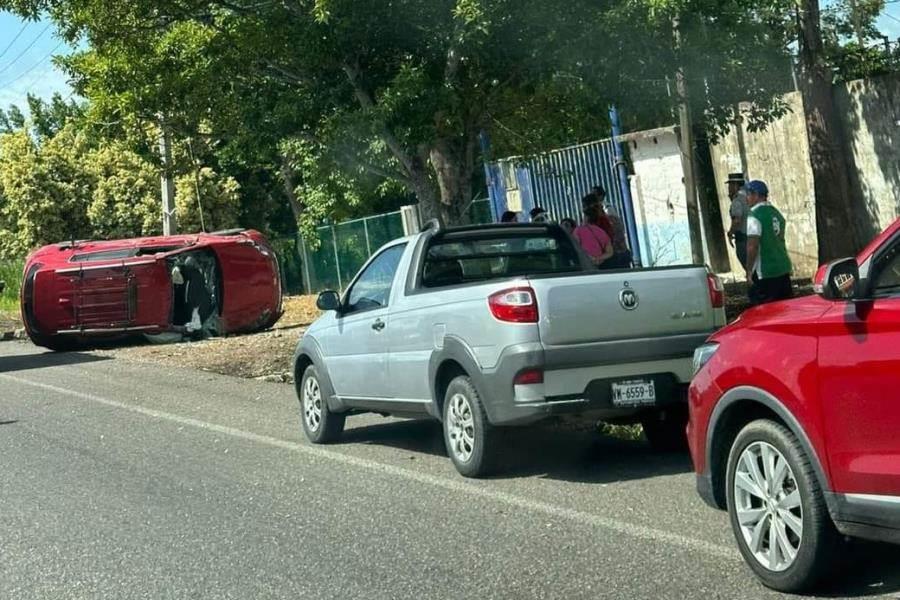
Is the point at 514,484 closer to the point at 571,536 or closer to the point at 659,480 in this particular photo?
the point at 659,480

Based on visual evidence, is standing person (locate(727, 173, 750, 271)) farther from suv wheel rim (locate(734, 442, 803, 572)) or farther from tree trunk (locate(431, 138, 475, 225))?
suv wheel rim (locate(734, 442, 803, 572))

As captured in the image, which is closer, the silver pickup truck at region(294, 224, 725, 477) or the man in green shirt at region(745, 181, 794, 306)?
the silver pickup truck at region(294, 224, 725, 477)

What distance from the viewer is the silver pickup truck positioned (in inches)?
324

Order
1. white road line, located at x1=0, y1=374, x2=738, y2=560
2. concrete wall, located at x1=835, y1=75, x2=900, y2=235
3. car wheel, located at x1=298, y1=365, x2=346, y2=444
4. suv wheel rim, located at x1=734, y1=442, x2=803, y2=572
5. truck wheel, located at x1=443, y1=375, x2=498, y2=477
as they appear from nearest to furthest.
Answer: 1. suv wheel rim, located at x1=734, y1=442, x2=803, y2=572
2. white road line, located at x1=0, y1=374, x2=738, y2=560
3. truck wheel, located at x1=443, y1=375, x2=498, y2=477
4. car wheel, located at x1=298, y1=365, x2=346, y2=444
5. concrete wall, located at x1=835, y1=75, x2=900, y2=235

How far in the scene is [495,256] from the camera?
32.4 ft

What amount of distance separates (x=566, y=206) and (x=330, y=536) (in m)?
17.0

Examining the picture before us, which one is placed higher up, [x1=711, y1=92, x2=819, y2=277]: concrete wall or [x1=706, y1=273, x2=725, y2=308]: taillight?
[x1=711, y1=92, x2=819, y2=277]: concrete wall

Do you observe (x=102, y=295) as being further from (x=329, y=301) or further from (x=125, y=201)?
(x=125, y=201)

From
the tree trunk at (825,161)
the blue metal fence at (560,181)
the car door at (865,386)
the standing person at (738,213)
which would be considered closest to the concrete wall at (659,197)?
the blue metal fence at (560,181)

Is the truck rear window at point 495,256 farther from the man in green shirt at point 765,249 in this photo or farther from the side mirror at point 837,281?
the side mirror at point 837,281

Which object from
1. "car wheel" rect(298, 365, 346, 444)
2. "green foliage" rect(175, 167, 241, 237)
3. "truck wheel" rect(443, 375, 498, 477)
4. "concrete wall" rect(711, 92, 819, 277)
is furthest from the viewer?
"green foliage" rect(175, 167, 241, 237)

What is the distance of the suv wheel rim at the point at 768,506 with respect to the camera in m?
5.43

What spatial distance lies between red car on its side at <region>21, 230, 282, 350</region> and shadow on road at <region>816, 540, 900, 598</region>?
18.5 m

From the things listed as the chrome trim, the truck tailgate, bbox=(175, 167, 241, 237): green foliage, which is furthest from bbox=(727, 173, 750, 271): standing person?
bbox=(175, 167, 241, 237): green foliage
